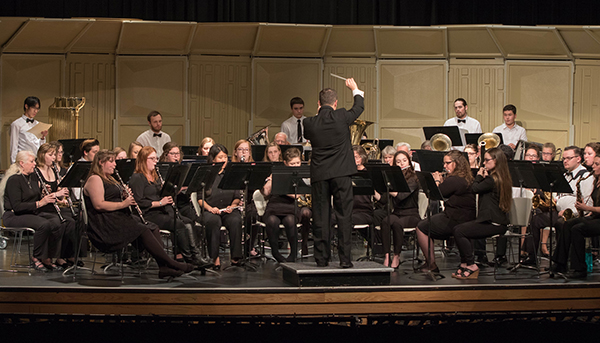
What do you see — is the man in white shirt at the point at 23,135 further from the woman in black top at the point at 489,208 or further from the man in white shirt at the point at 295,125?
the woman in black top at the point at 489,208

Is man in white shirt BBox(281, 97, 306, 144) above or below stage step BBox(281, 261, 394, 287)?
above

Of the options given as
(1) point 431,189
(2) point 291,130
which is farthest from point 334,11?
(1) point 431,189

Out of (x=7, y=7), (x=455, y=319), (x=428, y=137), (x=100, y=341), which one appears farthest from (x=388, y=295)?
(x=7, y=7)

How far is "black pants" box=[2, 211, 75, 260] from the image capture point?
5.68 meters

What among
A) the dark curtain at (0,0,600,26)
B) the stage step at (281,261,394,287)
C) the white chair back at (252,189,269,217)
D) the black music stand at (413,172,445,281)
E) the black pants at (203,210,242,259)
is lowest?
the stage step at (281,261,394,287)

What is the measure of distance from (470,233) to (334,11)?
19.6 ft

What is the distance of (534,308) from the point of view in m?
4.92

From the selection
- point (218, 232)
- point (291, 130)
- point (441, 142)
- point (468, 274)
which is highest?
point (291, 130)

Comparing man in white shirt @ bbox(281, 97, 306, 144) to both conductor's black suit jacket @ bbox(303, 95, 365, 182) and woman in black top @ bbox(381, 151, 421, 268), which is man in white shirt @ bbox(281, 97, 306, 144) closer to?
woman in black top @ bbox(381, 151, 421, 268)

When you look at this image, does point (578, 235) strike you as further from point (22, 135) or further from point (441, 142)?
point (22, 135)

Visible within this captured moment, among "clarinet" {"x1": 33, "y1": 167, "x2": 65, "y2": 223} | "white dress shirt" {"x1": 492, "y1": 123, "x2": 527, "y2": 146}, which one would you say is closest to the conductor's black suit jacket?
"clarinet" {"x1": 33, "y1": 167, "x2": 65, "y2": 223}

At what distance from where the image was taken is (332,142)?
4.70 meters

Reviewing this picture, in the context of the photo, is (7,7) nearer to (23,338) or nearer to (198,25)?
(198,25)

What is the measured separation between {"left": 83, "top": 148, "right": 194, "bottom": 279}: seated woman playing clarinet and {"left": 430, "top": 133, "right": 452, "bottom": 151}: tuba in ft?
12.5
